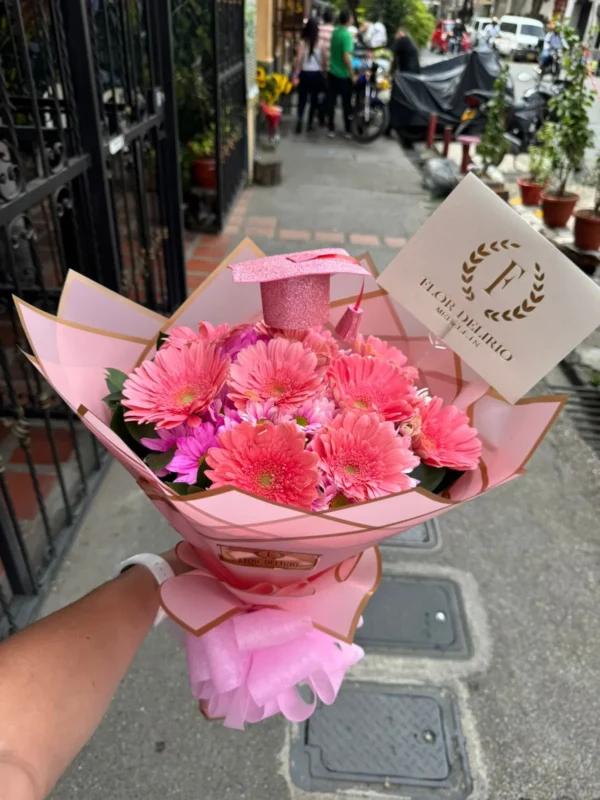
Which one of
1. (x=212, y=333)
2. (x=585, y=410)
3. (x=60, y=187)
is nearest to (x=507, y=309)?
(x=212, y=333)

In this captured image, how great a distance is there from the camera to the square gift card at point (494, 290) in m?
0.66

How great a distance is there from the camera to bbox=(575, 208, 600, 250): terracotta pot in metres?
4.40

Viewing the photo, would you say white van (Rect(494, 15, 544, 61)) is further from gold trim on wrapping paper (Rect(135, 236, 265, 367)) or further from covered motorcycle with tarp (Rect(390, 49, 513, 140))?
gold trim on wrapping paper (Rect(135, 236, 265, 367))

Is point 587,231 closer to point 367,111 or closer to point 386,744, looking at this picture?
point 386,744

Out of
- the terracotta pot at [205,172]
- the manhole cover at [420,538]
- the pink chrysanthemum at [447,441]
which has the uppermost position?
the pink chrysanthemum at [447,441]

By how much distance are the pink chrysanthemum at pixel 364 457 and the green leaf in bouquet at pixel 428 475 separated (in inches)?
2.4

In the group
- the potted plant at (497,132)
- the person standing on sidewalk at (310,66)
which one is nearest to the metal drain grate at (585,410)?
the potted plant at (497,132)

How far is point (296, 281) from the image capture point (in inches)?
27.9

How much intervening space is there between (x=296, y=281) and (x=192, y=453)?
0.80 feet

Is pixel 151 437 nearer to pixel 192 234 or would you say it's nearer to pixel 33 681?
pixel 33 681

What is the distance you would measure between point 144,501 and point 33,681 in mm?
1458

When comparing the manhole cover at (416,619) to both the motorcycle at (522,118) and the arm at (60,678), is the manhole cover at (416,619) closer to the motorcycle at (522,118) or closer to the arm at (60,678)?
the arm at (60,678)

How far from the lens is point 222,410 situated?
723 millimetres

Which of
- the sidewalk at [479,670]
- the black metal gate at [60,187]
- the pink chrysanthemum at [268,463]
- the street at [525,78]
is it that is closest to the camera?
the pink chrysanthemum at [268,463]
